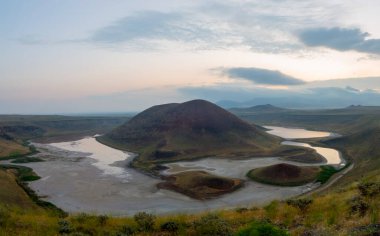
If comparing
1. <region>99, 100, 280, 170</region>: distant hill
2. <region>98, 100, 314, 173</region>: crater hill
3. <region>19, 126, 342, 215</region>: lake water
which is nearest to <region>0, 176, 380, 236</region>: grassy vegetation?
<region>19, 126, 342, 215</region>: lake water

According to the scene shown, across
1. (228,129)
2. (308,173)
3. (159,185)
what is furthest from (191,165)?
(228,129)

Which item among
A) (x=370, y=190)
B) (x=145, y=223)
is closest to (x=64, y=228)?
(x=145, y=223)

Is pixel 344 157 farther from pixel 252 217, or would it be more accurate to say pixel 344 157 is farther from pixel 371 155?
pixel 252 217

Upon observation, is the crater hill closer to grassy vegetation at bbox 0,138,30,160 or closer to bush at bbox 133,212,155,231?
grassy vegetation at bbox 0,138,30,160

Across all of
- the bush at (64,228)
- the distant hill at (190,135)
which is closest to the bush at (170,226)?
the bush at (64,228)

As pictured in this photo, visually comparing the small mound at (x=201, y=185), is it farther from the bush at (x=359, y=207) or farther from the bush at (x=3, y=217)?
the bush at (x=3, y=217)

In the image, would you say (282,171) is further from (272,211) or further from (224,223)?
(224,223)
